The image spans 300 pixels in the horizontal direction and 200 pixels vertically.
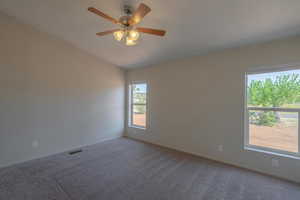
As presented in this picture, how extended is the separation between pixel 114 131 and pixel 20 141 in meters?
2.34

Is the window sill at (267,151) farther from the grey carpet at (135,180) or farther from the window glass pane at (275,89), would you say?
the window glass pane at (275,89)

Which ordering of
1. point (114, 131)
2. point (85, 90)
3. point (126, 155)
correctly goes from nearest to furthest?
point (126, 155), point (85, 90), point (114, 131)

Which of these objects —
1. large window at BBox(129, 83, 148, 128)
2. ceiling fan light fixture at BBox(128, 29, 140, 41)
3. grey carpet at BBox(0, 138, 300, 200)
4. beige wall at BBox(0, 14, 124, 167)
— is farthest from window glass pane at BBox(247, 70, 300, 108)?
beige wall at BBox(0, 14, 124, 167)

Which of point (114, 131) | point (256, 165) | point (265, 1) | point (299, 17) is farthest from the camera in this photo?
point (114, 131)

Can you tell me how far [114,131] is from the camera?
463cm

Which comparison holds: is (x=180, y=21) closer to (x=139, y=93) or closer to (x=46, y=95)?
(x=139, y=93)

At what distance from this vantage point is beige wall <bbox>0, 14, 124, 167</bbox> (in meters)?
2.69

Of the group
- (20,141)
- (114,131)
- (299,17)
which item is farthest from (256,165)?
(20,141)

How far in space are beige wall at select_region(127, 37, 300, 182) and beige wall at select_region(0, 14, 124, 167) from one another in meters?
1.70

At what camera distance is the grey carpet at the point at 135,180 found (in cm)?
192

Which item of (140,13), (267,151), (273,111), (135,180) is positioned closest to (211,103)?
(273,111)

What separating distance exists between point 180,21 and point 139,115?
3.19 meters

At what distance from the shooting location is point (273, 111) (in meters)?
2.51

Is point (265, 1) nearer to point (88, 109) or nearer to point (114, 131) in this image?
point (88, 109)
